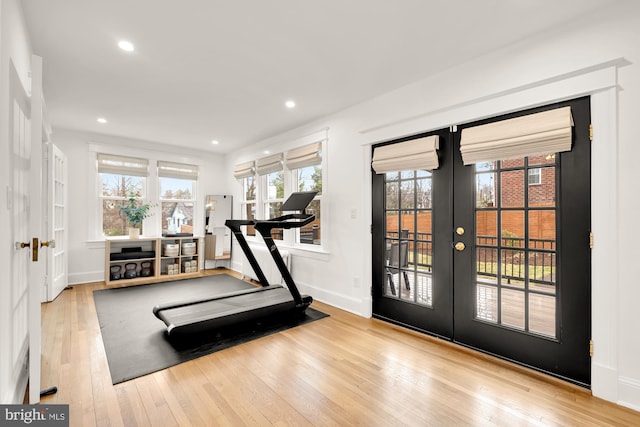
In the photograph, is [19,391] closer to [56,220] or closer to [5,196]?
[5,196]

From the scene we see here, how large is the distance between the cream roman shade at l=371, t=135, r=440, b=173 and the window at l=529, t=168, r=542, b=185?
0.77 m

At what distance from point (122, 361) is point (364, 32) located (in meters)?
3.30

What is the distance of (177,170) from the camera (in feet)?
19.9

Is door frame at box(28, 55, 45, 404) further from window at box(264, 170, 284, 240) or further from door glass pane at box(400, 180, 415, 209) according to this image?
window at box(264, 170, 284, 240)

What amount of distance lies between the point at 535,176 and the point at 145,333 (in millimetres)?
3882

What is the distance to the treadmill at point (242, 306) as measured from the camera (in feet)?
9.33

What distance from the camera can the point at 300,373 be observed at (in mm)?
2314

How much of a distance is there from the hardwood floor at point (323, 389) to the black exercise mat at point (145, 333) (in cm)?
11

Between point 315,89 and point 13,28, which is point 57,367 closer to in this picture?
point 13,28

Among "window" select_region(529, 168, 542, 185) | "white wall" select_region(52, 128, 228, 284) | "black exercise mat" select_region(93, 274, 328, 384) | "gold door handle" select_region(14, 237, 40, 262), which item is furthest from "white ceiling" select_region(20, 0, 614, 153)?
"black exercise mat" select_region(93, 274, 328, 384)

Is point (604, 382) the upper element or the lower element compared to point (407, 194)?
lower

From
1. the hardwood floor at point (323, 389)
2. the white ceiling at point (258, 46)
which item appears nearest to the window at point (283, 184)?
the white ceiling at point (258, 46)

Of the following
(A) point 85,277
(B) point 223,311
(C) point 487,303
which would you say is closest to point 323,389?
(B) point 223,311

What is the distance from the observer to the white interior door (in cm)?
394
